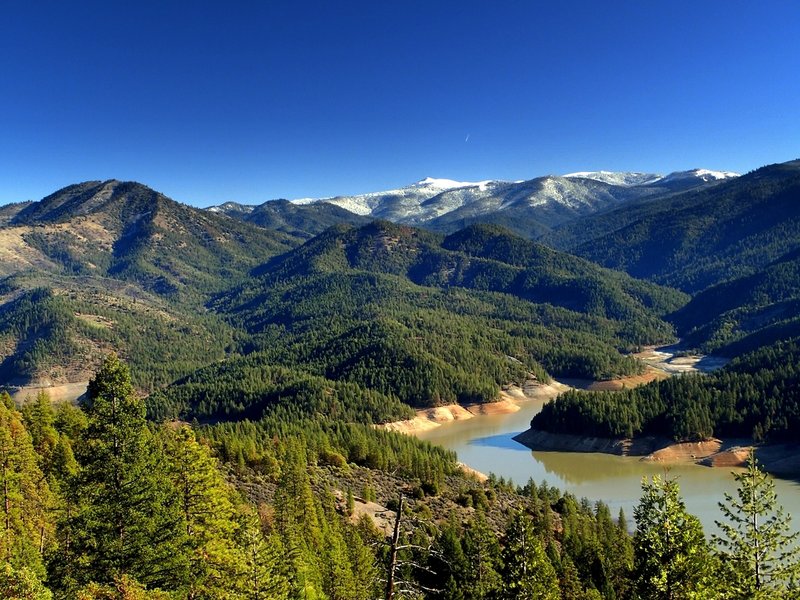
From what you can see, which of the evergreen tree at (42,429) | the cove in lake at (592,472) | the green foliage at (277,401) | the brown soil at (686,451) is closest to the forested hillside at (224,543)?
the evergreen tree at (42,429)

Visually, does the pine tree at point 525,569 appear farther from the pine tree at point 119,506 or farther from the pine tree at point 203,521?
the pine tree at point 119,506

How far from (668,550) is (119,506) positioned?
21066 millimetres

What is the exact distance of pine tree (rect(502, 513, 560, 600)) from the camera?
31922 mm

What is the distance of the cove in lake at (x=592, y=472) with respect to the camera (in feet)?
307

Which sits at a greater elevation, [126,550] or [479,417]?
[126,550]

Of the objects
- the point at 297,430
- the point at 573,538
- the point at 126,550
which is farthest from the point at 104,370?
the point at 297,430

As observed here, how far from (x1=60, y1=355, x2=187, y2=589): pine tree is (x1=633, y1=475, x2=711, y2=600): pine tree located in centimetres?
1794

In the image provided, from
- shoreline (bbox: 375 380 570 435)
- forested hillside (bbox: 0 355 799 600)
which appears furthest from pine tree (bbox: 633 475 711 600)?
shoreline (bbox: 375 380 570 435)

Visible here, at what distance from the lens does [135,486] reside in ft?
81.4

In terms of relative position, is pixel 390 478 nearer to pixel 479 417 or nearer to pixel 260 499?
pixel 260 499

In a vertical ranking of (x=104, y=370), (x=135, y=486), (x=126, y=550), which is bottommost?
(x=126, y=550)

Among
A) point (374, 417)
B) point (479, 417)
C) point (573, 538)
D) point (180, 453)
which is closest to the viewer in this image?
point (180, 453)

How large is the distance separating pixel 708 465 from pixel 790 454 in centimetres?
1323

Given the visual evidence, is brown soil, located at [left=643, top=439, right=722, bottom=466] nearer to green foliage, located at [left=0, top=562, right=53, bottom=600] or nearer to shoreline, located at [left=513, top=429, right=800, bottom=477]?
shoreline, located at [left=513, top=429, right=800, bottom=477]
